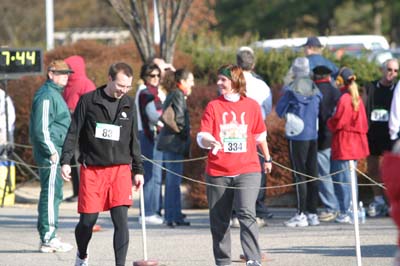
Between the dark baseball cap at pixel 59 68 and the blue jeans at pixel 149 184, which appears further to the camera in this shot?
the blue jeans at pixel 149 184

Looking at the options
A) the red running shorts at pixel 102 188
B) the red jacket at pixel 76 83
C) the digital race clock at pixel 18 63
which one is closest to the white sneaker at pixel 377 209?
the red jacket at pixel 76 83

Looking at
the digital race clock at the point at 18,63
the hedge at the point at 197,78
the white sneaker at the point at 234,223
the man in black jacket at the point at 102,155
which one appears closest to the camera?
the man in black jacket at the point at 102,155

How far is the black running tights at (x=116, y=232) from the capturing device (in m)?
9.27

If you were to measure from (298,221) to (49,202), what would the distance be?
3.34 m

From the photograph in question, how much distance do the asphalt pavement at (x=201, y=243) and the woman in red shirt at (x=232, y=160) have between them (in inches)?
41.5

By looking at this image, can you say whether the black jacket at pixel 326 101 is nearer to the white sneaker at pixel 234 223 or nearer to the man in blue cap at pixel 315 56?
the man in blue cap at pixel 315 56

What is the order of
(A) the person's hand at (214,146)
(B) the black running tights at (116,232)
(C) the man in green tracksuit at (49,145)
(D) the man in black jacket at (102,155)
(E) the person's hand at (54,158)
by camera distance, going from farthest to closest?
(C) the man in green tracksuit at (49,145) < (E) the person's hand at (54,158) < (A) the person's hand at (214,146) < (D) the man in black jacket at (102,155) < (B) the black running tights at (116,232)

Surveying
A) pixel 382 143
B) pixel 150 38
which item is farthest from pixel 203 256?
pixel 150 38

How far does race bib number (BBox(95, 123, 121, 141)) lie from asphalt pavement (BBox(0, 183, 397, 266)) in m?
1.82

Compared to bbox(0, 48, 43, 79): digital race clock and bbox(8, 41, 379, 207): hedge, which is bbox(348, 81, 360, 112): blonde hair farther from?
bbox(0, 48, 43, 79): digital race clock

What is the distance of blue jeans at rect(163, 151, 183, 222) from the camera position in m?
13.3

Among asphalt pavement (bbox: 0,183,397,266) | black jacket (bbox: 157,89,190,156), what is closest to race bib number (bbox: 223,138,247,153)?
asphalt pavement (bbox: 0,183,397,266)

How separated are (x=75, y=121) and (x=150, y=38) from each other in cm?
1059

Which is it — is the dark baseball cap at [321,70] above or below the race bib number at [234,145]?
above
